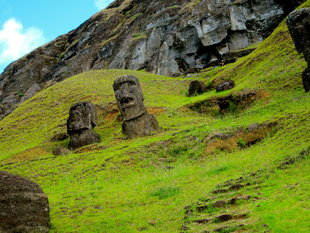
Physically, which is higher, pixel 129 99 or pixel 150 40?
pixel 150 40

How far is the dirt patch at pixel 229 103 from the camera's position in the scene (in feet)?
65.2

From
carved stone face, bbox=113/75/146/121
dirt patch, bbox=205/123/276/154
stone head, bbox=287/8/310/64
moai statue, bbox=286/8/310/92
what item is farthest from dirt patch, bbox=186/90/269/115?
dirt patch, bbox=205/123/276/154

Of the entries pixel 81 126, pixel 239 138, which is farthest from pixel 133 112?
pixel 239 138

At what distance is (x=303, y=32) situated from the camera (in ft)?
51.8

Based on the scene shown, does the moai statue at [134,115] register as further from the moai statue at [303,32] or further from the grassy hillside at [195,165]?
the moai statue at [303,32]

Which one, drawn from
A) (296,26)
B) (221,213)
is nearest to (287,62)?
(296,26)

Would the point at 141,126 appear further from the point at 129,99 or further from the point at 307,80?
the point at 307,80

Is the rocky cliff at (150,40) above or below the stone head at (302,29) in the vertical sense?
above

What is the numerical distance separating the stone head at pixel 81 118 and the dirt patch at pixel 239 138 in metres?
8.81

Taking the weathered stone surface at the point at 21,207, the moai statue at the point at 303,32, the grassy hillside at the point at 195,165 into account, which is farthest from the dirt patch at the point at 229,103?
the weathered stone surface at the point at 21,207

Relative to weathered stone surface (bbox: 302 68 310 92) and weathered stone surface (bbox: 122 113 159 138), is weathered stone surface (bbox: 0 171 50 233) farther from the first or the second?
weathered stone surface (bbox: 302 68 310 92)

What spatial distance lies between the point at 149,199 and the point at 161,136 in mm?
8241

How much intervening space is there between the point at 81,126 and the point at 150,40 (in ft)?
136

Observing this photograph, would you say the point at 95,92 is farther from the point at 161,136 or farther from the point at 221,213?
the point at 221,213
